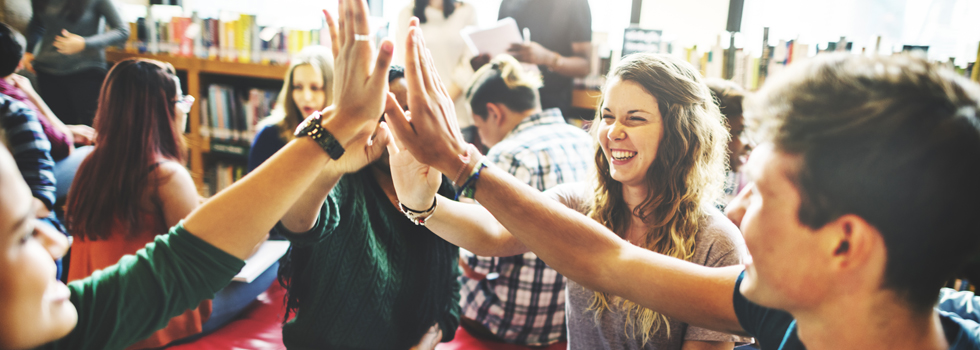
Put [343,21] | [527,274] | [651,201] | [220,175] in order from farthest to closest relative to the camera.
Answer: [220,175] → [527,274] → [651,201] → [343,21]

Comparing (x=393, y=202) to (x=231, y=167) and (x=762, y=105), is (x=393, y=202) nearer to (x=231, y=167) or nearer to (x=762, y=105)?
(x=762, y=105)

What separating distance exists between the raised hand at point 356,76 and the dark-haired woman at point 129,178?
125cm

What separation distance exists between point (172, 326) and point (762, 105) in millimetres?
2006

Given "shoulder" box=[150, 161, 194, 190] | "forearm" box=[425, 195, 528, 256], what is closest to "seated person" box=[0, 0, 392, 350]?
"forearm" box=[425, 195, 528, 256]

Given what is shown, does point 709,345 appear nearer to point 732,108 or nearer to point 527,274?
point 527,274

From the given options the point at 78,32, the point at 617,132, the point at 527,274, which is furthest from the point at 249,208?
the point at 78,32

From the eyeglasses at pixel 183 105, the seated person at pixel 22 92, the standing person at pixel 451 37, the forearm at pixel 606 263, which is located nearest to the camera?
the forearm at pixel 606 263

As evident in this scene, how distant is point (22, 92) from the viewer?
2400 millimetres

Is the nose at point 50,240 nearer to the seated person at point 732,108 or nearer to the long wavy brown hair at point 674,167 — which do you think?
the long wavy brown hair at point 674,167

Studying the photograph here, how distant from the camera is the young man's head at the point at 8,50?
1965 millimetres

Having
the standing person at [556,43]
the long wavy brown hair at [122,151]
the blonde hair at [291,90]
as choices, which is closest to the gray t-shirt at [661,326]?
the long wavy brown hair at [122,151]

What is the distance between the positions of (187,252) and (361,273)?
739mm

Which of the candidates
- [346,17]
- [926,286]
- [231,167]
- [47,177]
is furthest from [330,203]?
[231,167]

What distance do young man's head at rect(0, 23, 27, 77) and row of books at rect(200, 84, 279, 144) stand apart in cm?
172
